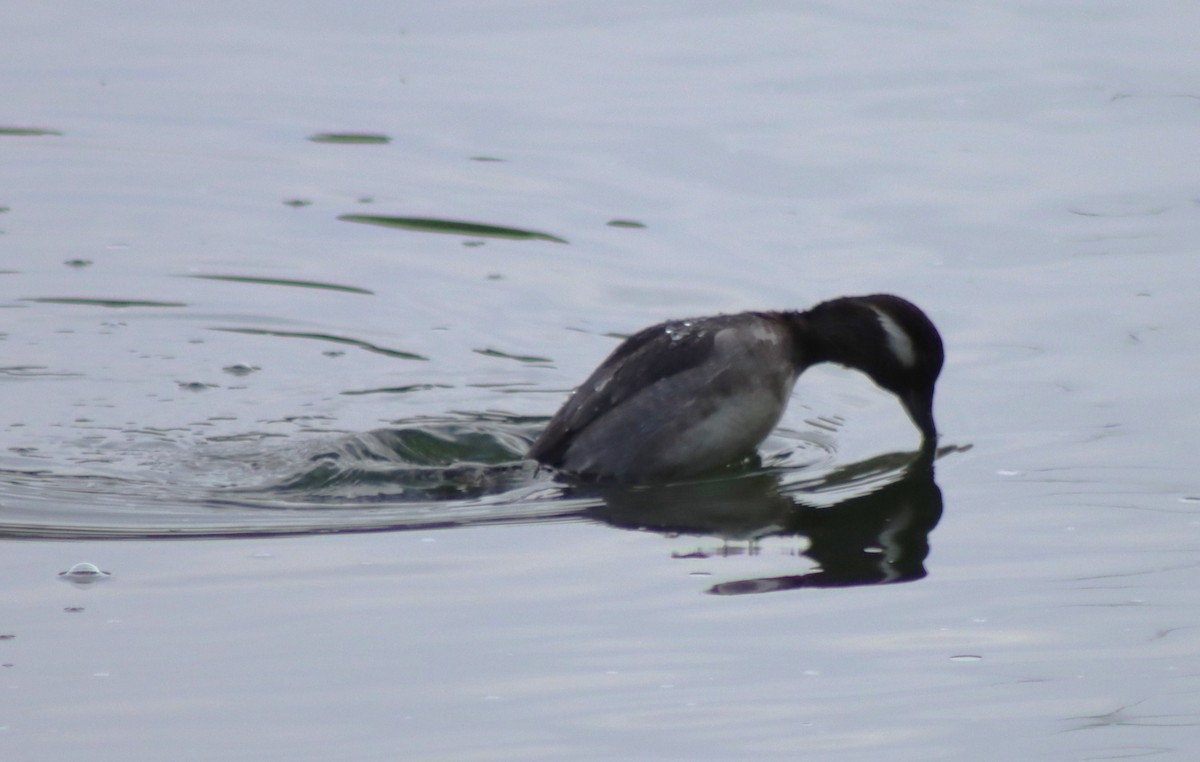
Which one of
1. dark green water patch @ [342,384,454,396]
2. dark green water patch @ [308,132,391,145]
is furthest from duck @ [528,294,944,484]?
dark green water patch @ [308,132,391,145]

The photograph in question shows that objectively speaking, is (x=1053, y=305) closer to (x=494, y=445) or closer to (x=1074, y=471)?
(x=1074, y=471)

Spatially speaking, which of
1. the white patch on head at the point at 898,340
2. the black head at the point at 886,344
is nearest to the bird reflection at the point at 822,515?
the black head at the point at 886,344

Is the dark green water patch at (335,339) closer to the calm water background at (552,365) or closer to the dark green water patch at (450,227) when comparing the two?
the calm water background at (552,365)

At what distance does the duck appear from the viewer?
8.60 meters

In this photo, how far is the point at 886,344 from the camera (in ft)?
29.9

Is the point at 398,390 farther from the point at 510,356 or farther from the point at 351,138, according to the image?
the point at 351,138

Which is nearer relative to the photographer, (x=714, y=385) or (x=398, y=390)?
(x=714, y=385)

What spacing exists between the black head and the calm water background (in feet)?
0.76

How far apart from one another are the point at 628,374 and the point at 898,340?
131 centimetres

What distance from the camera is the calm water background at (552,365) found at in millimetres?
6137

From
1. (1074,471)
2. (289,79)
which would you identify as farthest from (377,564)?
(289,79)

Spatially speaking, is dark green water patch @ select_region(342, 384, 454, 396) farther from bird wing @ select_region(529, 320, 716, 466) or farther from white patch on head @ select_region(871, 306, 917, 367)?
white patch on head @ select_region(871, 306, 917, 367)

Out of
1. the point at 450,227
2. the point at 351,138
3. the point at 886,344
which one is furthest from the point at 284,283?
the point at 886,344

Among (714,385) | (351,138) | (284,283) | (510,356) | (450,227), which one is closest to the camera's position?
Result: (714,385)
